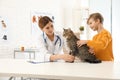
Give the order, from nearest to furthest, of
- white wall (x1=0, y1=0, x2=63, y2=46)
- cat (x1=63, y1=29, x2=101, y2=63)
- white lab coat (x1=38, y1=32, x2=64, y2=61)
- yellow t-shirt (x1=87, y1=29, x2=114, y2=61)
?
cat (x1=63, y1=29, x2=101, y2=63), yellow t-shirt (x1=87, y1=29, x2=114, y2=61), white lab coat (x1=38, y1=32, x2=64, y2=61), white wall (x1=0, y1=0, x2=63, y2=46)

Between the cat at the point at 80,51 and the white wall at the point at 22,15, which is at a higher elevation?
the white wall at the point at 22,15

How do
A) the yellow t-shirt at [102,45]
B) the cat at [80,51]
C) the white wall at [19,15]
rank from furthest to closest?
the white wall at [19,15], the yellow t-shirt at [102,45], the cat at [80,51]

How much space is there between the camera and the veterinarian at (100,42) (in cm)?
163

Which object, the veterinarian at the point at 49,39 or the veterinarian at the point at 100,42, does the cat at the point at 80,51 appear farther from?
the veterinarian at the point at 49,39

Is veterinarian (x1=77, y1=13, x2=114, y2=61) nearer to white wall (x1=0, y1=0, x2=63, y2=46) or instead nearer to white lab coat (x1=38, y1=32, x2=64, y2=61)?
white lab coat (x1=38, y1=32, x2=64, y2=61)

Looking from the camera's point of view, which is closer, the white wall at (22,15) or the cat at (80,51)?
the cat at (80,51)

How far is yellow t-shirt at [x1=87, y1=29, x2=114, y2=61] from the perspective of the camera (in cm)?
163

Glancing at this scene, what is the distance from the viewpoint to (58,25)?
4027mm

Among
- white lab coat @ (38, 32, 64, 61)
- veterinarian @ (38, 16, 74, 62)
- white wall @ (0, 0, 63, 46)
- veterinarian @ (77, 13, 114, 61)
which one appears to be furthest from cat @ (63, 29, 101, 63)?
white wall @ (0, 0, 63, 46)

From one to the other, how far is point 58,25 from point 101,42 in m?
2.42

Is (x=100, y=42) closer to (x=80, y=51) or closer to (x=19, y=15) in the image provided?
(x=80, y=51)

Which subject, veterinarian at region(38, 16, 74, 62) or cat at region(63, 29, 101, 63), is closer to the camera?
cat at region(63, 29, 101, 63)

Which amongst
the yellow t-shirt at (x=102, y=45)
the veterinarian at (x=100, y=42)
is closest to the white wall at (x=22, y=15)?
the veterinarian at (x=100, y=42)

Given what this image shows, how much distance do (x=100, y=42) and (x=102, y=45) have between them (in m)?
0.03
